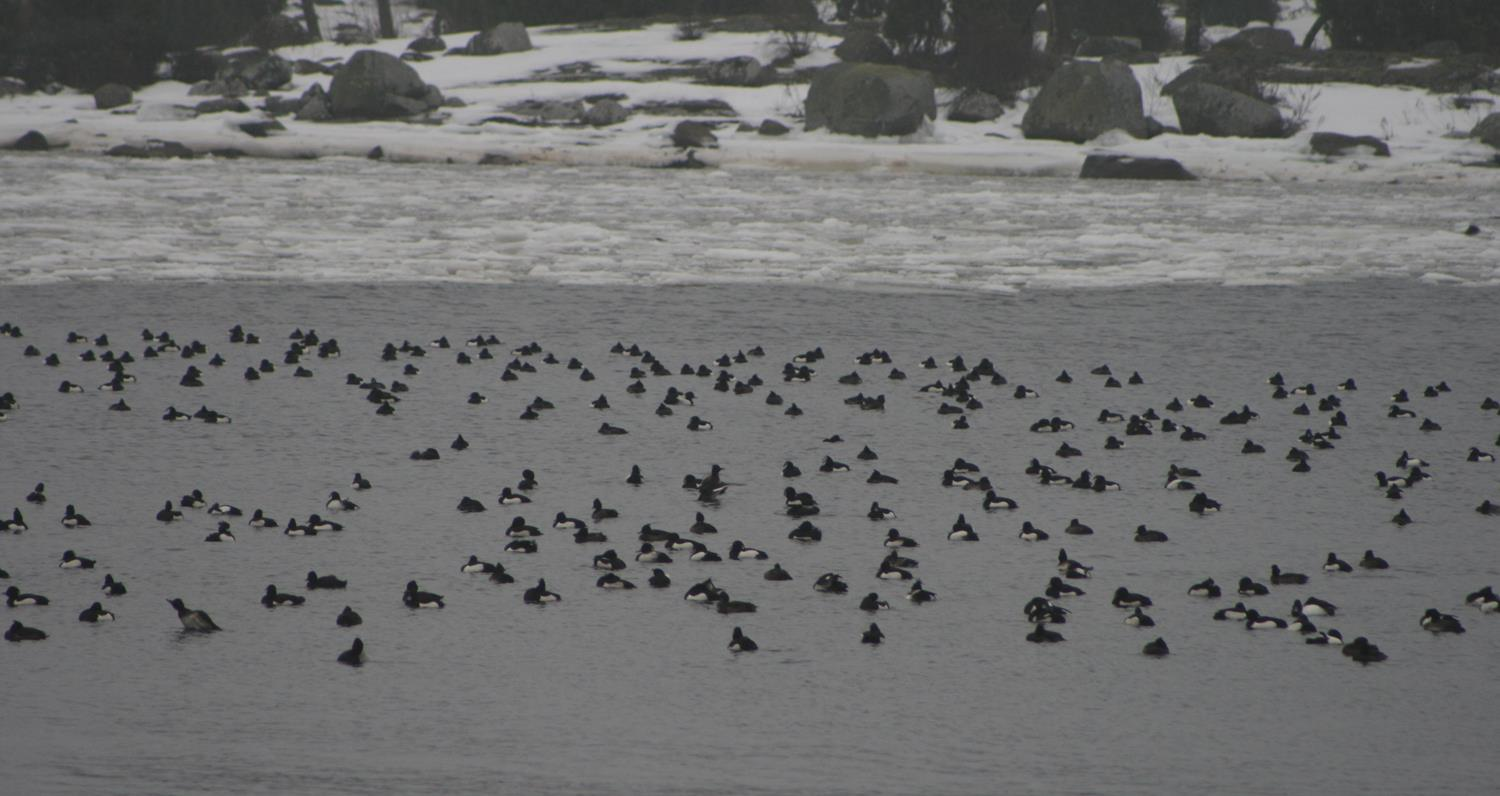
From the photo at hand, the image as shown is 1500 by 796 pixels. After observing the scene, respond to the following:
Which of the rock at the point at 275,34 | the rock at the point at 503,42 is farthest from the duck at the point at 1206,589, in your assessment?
the rock at the point at 275,34

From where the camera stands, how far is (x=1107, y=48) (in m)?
38.9

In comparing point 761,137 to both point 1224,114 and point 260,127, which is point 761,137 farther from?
point 260,127

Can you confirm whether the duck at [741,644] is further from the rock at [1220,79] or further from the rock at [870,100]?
the rock at [1220,79]

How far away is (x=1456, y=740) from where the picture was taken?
18.7 ft

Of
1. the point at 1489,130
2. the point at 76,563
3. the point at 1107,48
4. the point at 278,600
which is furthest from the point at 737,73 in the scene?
the point at 278,600

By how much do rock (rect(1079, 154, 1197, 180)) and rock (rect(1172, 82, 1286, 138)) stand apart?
3.82m

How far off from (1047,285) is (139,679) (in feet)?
38.2

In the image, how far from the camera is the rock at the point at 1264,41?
37312 mm

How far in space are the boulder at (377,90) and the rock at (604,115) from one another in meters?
3.80

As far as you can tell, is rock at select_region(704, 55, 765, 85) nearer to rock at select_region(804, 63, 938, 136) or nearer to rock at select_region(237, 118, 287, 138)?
rock at select_region(804, 63, 938, 136)

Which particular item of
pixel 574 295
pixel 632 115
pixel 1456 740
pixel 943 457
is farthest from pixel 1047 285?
pixel 632 115

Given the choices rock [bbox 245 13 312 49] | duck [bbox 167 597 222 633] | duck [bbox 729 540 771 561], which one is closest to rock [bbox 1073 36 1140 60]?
rock [bbox 245 13 312 49]

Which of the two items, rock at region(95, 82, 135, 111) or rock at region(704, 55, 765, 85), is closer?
rock at region(95, 82, 135, 111)

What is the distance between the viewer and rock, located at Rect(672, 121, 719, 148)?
2962 centimetres
